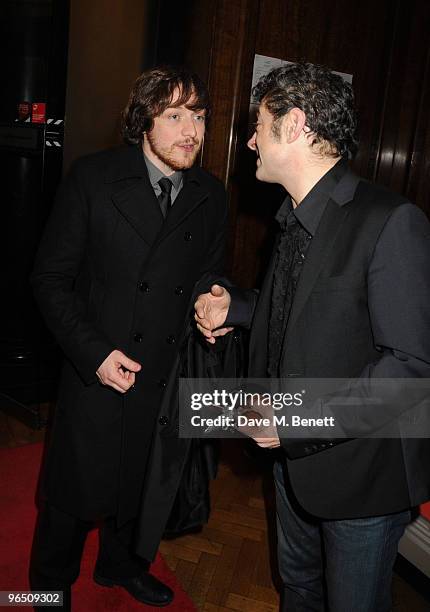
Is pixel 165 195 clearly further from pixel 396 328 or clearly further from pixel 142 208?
pixel 396 328

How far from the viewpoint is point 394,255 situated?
1284mm

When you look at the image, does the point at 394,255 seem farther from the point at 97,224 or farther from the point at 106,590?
the point at 106,590

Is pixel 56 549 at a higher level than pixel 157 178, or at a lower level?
lower

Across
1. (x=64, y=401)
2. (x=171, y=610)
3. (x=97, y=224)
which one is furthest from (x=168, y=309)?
(x=171, y=610)

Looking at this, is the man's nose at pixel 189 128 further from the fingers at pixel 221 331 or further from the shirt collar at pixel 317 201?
the fingers at pixel 221 331

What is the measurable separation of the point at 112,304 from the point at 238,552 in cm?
151

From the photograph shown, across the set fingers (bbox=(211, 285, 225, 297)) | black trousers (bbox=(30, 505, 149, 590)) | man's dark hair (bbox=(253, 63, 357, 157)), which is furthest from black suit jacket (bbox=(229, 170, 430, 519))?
black trousers (bbox=(30, 505, 149, 590))

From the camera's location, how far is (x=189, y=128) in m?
1.90

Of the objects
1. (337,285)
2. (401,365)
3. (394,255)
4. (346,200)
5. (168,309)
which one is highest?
(346,200)

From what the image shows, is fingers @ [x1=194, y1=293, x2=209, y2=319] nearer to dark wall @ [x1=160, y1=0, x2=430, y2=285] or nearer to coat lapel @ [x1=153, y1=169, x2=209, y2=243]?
coat lapel @ [x1=153, y1=169, x2=209, y2=243]

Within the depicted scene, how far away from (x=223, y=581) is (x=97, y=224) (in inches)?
66.9

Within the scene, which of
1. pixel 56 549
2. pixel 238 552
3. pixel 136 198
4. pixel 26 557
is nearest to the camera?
pixel 136 198

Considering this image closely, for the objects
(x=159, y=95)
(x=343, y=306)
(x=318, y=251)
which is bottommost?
(x=343, y=306)

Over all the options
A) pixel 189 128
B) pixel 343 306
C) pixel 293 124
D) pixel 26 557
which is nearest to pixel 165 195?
pixel 189 128
